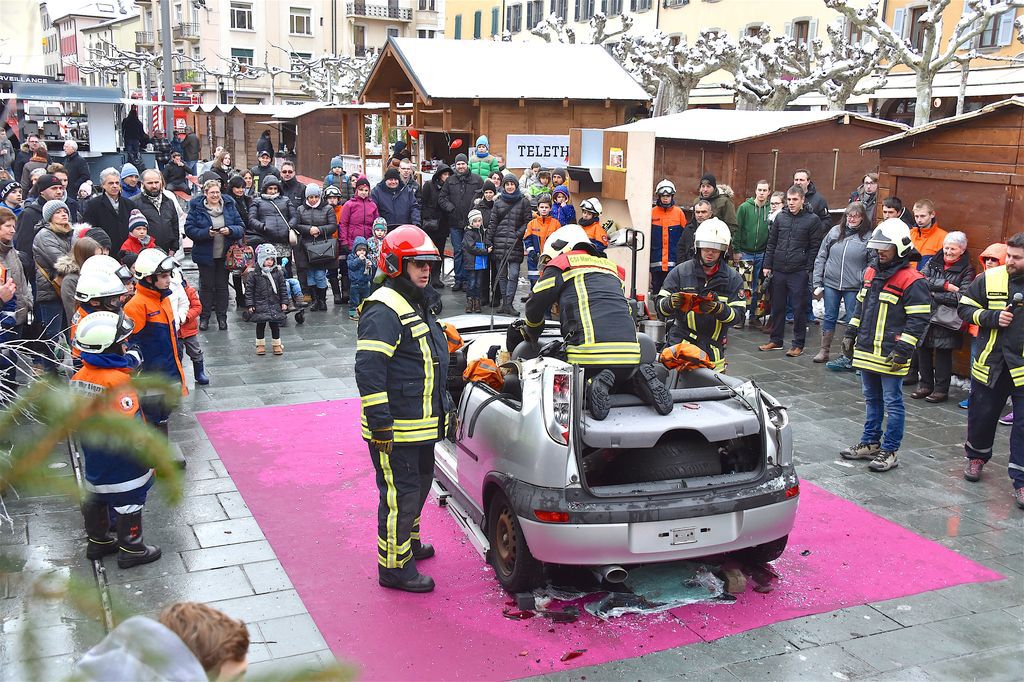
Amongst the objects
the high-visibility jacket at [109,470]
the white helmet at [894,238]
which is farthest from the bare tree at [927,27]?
the high-visibility jacket at [109,470]

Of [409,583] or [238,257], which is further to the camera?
[238,257]

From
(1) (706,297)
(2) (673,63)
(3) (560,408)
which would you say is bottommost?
(3) (560,408)

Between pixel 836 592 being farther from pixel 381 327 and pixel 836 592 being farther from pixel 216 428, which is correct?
pixel 216 428

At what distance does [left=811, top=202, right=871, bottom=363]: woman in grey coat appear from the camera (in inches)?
428

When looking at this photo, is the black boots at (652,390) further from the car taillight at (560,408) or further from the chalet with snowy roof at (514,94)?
the chalet with snowy roof at (514,94)

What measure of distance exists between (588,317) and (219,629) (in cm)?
386

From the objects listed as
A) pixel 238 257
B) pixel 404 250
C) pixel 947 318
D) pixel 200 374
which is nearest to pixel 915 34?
pixel 947 318

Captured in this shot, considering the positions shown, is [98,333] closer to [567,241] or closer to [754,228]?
[567,241]

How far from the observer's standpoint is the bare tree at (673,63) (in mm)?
28281

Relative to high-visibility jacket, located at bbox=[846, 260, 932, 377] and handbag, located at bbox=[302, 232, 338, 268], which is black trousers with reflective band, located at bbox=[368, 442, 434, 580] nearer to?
high-visibility jacket, located at bbox=[846, 260, 932, 377]

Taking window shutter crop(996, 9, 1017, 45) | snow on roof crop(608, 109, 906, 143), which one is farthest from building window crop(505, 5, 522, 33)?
snow on roof crop(608, 109, 906, 143)

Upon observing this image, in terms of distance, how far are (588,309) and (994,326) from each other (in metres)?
3.42

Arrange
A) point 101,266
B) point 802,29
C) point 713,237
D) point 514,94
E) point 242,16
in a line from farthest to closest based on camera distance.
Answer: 1. point 242,16
2. point 802,29
3. point 514,94
4. point 713,237
5. point 101,266

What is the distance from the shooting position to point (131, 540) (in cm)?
565
